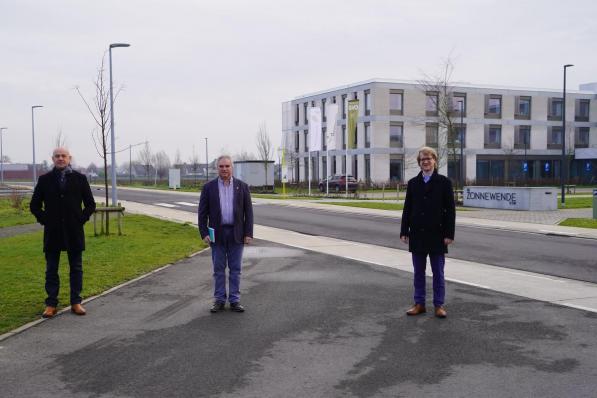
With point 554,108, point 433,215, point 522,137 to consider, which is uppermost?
Result: point 554,108

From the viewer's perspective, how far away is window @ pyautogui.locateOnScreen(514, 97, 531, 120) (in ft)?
216

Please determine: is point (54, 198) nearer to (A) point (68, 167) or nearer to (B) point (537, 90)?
(A) point (68, 167)

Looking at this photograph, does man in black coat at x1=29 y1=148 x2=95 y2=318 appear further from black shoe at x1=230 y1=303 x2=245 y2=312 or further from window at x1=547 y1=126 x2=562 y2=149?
window at x1=547 y1=126 x2=562 y2=149

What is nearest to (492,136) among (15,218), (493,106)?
(493,106)

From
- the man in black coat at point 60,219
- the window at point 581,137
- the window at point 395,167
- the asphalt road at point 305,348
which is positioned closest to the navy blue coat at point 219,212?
the asphalt road at point 305,348

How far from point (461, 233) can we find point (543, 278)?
7.45 meters

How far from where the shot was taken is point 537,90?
6644cm

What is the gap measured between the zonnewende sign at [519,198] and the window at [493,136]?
37768 mm

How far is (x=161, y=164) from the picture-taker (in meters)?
127

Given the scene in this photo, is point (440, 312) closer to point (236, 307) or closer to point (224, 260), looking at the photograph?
point (236, 307)

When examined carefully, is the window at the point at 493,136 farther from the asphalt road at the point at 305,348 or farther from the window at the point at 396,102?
the asphalt road at the point at 305,348

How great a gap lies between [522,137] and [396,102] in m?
15.4

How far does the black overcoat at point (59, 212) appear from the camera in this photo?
679 centimetres

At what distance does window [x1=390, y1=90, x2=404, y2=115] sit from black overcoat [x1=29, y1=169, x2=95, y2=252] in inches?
2224
